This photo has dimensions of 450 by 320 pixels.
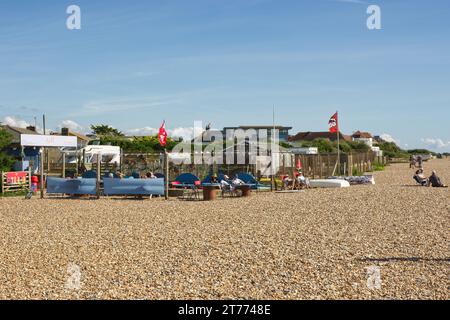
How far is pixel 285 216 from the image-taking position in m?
14.4

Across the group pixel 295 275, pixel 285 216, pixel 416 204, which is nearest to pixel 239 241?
pixel 295 275

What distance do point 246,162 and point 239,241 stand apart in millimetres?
19355

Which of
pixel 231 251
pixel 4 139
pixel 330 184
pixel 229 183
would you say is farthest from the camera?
pixel 4 139

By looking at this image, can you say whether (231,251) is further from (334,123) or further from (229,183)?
(334,123)

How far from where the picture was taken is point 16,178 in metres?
24.1

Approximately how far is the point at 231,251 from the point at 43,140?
76.7 ft

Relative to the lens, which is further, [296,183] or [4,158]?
[4,158]

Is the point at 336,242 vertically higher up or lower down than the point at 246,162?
lower down

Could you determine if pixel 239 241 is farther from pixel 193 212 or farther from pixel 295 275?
pixel 193 212

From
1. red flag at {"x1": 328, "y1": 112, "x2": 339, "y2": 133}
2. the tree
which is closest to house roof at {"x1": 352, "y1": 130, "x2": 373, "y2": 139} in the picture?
the tree

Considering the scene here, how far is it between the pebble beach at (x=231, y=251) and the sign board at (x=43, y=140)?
13.1m

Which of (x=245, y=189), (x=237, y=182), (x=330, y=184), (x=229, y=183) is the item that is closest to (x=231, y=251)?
(x=245, y=189)

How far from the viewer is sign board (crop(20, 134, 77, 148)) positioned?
2920cm

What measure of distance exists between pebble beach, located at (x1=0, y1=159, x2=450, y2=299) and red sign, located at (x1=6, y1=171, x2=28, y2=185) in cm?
723
